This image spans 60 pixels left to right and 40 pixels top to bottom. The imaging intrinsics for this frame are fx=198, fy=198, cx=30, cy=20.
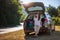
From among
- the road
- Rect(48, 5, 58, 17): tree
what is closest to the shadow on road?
the road

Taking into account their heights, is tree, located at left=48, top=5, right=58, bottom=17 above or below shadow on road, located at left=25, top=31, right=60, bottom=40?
above

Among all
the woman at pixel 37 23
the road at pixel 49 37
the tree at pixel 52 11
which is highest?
the tree at pixel 52 11

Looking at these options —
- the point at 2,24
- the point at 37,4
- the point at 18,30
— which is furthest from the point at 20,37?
the point at 37,4

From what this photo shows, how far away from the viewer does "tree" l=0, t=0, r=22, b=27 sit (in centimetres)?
259

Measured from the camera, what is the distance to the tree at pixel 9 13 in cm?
259

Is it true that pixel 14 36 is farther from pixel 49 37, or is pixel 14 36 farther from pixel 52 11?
pixel 52 11

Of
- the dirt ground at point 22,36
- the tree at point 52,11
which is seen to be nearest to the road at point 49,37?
the dirt ground at point 22,36

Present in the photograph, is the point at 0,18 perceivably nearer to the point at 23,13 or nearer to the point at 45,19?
the point at 23,13

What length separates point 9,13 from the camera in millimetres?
2625

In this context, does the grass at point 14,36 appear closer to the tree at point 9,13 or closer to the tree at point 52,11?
the tree at point 9,13

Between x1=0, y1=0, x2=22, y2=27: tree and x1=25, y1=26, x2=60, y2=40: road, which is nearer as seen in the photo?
x1=25, y1=26, x2=60, y2=40: road

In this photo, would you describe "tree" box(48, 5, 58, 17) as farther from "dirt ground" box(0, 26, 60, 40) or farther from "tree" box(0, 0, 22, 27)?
"tree" box(0, 0, 22, 27)

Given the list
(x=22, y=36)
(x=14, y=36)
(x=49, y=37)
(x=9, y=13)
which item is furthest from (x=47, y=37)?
(x=9, y=13)

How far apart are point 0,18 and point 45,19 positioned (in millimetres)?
614
